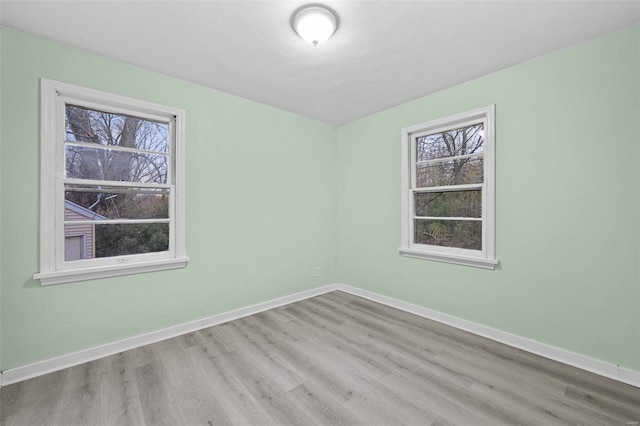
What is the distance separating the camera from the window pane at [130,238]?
245 cm

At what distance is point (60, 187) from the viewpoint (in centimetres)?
222

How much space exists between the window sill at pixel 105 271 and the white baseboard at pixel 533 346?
8.50 ft

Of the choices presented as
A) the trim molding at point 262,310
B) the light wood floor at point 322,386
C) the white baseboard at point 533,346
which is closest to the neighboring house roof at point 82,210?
the trim molding at point 262,310

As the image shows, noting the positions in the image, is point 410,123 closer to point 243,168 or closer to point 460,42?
point 460,42

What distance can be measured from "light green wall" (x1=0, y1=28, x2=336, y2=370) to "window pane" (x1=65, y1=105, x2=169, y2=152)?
8.9 inches

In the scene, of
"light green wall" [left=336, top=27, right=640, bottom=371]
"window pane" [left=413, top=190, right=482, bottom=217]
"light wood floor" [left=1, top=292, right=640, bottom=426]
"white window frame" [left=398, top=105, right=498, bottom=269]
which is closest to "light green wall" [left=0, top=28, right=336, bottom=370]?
"light wood floor" [left=1, top=292, right=640, bottom=426]

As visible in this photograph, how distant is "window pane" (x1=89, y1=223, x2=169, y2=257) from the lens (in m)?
2.45

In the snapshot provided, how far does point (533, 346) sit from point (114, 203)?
394 centimetres

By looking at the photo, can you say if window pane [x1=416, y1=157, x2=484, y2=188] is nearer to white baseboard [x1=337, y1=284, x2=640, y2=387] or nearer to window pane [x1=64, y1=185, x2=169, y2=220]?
white baseboard [x1=337, y1=284, x2=640, y2=387]

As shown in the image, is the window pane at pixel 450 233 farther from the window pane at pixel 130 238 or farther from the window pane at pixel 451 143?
the window pane at pixel 130 238

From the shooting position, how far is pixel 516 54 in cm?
235

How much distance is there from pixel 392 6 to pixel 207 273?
2867 millimetres

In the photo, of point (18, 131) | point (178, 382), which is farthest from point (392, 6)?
point (178, 382)

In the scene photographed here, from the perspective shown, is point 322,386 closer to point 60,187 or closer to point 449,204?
point 449,204
